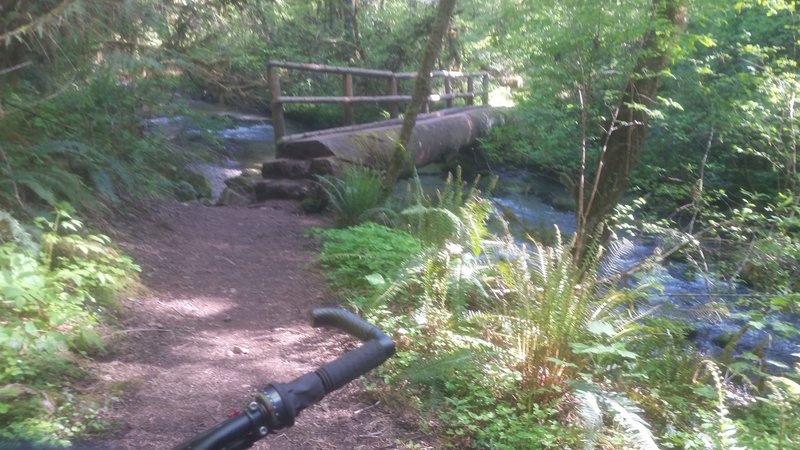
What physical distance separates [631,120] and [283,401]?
742 centimetres

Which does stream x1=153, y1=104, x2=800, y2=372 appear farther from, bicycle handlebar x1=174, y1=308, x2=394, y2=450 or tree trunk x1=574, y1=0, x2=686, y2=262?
bicycle handlebar x1=174, y1=308, x2=394, y2=450

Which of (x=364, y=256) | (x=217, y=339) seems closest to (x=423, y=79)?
(x=364, y=256)

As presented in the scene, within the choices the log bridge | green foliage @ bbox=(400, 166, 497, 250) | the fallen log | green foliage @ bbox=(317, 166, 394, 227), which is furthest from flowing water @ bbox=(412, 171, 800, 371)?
green foliage @ bbox=(317, 166, 394, 227)

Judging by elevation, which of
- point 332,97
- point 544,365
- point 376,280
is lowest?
point 544,365

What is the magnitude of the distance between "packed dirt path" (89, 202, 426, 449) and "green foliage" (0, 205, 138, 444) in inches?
9.4

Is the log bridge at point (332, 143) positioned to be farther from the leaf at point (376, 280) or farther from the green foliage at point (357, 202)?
the leaf at point (376, 280)

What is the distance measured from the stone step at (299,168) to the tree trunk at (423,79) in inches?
42.2

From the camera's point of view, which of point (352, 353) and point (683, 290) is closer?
point (352, 353)

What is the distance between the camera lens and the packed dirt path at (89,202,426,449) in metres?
3.96

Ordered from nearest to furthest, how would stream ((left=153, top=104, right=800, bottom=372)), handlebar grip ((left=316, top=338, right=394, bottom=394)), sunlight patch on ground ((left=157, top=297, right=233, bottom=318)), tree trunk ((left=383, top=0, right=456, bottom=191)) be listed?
handlebar grip ((left=316, top=338, right=394, bottom=394)), sunlight patch on ground ((left=157, top=297, right=233, bottom=318)), stream ((left=153, top=104, right=800, bottom=372)), tree trunk ((left=383, top=0, right=456, bottom=191))

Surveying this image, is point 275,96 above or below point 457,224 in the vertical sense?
above

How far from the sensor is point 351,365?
182 centimetres

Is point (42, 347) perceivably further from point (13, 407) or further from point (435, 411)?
point (435, 411)

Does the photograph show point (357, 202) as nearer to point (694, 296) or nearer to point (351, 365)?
point (694, 296)
